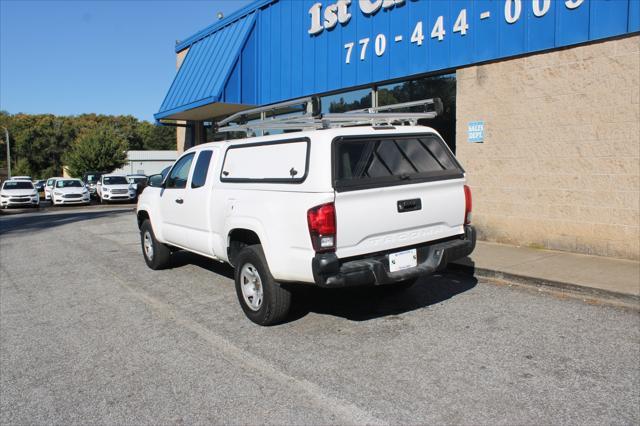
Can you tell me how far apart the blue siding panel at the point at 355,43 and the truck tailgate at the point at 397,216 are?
14.2ft

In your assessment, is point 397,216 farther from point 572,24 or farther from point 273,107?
point 572,24

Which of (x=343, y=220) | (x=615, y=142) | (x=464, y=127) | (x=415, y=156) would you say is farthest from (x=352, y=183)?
(x=464, y=127)

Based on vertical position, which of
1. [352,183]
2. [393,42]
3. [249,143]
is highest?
[393,42]

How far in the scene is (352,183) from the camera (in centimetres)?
458

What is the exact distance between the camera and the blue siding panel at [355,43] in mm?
8055

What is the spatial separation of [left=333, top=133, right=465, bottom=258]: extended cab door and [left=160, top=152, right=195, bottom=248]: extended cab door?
111 inches

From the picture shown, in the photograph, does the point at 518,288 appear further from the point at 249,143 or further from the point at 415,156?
the point at 249,143

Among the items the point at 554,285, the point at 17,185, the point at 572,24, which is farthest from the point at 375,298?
the point at 17,185

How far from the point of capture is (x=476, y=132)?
960 centimetres

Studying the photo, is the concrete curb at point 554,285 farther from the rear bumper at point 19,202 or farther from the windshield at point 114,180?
the windshield at point 114,180

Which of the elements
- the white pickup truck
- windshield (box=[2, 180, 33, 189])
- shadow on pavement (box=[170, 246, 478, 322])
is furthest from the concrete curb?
windshield (box=[2, 180, 33, 189])

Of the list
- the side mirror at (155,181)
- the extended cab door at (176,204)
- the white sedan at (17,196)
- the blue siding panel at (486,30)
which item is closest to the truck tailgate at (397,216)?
the extended cab door at (176,204)

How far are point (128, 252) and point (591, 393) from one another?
8550mm

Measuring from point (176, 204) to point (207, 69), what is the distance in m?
11.1
